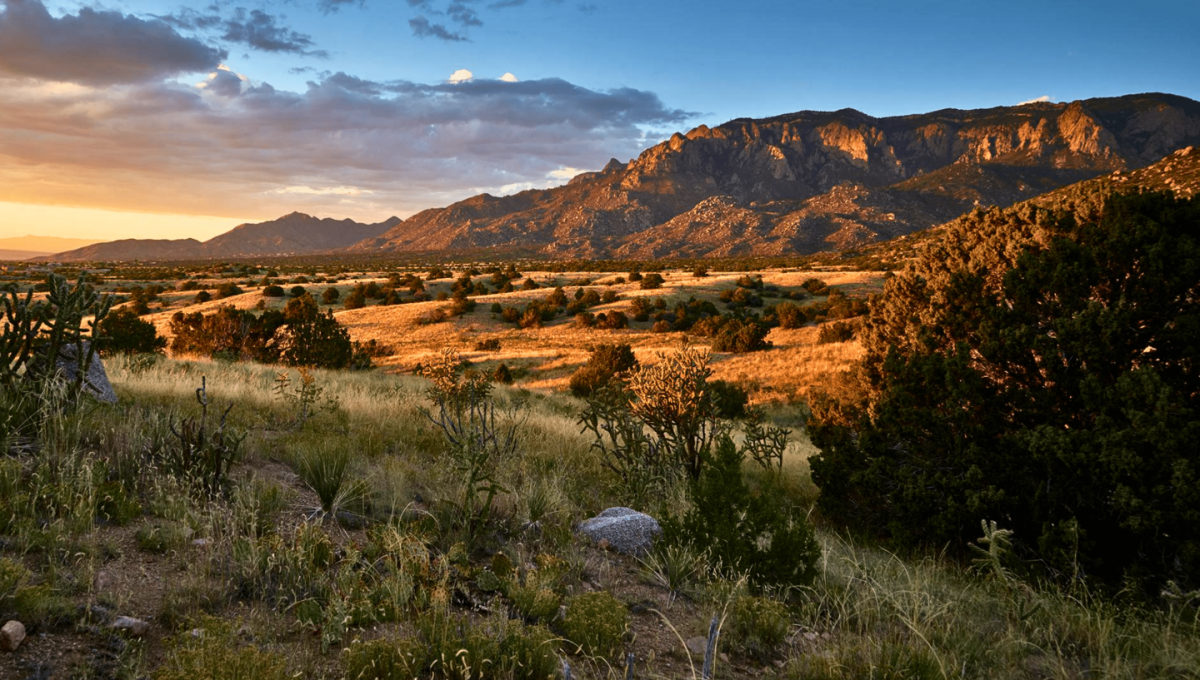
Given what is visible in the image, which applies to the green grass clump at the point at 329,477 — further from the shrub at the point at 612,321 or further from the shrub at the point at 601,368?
the shrub at the point at 612,321

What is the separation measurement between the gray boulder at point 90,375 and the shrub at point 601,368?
17007 mm

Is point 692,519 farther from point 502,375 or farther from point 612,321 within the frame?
point 612,321

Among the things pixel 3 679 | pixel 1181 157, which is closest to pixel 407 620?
pixel 3 679

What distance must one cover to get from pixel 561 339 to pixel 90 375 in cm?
2798

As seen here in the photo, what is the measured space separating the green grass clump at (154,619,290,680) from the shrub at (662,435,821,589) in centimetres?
304

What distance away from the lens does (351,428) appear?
858 centimetres

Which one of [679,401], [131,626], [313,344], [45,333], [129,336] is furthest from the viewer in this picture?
[313,344]

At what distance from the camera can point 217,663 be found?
2.61 metres

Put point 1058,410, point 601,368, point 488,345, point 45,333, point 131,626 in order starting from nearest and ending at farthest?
point 131,626
point 1058,410
point 45,333
point 601,368
point 488,345

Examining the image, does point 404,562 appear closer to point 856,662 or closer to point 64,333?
point 856,662

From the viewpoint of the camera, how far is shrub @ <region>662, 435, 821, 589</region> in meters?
4.49

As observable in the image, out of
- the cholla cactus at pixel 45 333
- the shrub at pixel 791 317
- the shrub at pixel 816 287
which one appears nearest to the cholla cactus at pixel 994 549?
the cholla cactus at pixel 45 333

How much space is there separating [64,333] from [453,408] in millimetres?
5869

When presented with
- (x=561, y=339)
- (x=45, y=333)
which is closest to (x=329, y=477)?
(x=45, y=333)
